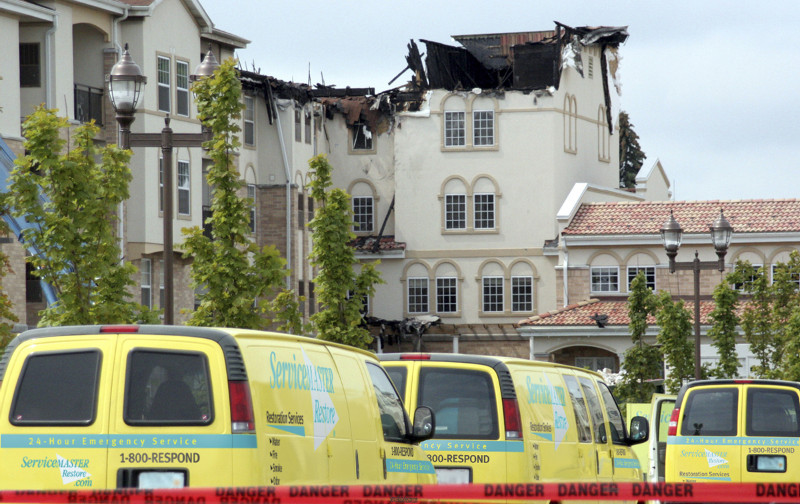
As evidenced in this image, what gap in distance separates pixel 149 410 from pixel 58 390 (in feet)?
1.94

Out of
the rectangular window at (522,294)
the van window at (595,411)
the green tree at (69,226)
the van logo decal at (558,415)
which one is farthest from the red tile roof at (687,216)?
the van logo decal at (558,415)

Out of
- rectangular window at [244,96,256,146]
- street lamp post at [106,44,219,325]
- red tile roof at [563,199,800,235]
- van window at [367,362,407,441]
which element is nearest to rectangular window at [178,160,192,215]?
rectangular window at [244,96,256,146]

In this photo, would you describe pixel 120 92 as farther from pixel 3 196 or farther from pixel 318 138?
pixel 318 138

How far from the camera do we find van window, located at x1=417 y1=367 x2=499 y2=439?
1270 centimetres

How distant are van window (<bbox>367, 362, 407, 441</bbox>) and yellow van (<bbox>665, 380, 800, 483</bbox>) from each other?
6645 mm

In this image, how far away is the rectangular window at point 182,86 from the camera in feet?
134

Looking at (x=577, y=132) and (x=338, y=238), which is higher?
(x=577, y=132)

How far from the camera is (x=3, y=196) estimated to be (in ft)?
60.1

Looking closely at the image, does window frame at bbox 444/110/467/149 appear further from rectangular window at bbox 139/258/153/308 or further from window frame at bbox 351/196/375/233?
rectangular window at bbox 139/258/153/308

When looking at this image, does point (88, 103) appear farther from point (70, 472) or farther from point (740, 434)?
point (70, 472)

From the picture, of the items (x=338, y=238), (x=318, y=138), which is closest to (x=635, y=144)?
(x=318, y=138)

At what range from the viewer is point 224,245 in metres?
23.8

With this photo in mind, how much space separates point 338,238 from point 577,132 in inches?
1396

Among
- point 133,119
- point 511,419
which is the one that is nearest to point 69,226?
point 133,119
